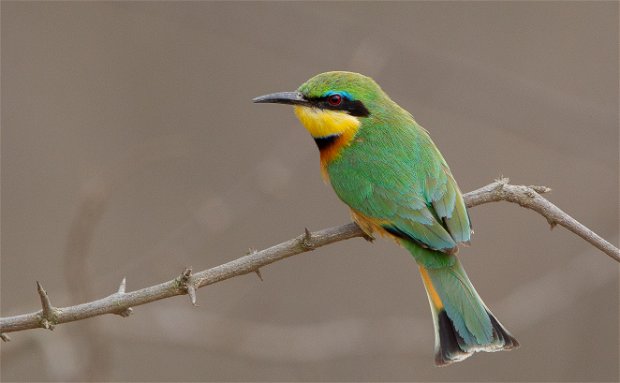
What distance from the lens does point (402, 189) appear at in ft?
10.2

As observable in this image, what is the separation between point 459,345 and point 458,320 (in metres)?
0.10

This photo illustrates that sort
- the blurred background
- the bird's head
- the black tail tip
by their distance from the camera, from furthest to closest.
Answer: the blurred background
the bird's head
the black tail tip

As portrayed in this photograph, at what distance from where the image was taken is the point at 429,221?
2996 mm

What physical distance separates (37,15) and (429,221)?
3.68 metres

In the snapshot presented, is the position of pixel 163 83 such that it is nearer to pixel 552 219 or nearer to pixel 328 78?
pixel 328 78

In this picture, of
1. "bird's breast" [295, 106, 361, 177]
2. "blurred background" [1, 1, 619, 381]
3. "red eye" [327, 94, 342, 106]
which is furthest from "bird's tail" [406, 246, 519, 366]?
"blurred background" [1, 1, 619, 381]

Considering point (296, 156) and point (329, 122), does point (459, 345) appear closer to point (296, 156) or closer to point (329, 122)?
point (329, 122)

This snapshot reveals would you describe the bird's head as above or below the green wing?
above

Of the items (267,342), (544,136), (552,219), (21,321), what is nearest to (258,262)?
(21,321)

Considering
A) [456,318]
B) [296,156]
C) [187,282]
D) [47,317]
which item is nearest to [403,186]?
[456,318]

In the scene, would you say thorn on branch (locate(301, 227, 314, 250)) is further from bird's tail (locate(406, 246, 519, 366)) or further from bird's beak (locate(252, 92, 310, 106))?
bird's beak (locate(252, 92, 310, 106))

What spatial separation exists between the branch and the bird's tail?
33 centimetres

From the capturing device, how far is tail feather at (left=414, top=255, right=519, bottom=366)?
302 cm

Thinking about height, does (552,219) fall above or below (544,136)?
below
